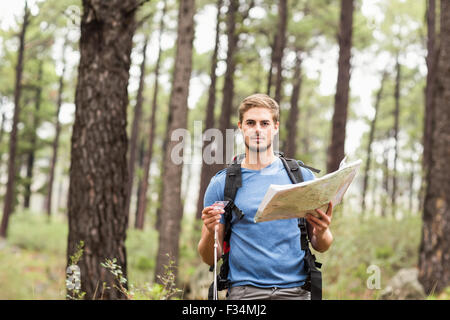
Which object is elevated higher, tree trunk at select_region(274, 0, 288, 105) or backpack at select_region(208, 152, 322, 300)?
tree trunk at select_region(274, 0, 288, 105)

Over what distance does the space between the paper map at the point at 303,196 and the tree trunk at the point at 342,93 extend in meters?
8.60

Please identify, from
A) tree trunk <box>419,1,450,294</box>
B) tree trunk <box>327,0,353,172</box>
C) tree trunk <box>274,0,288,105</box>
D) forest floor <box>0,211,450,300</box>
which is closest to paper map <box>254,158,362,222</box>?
forest floor <box>0,211,450,300</box>

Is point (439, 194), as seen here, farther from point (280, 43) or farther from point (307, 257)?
point (280, 43)

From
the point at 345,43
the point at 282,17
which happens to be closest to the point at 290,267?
the point at 345,43

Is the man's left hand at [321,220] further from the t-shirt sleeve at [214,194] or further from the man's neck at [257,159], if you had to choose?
the t-shirt sleeve at [214,194]

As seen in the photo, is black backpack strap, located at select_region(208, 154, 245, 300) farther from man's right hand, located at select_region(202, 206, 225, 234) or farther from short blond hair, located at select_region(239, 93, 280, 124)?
short blond hair, located at select_region(239, 93, 280, 124)

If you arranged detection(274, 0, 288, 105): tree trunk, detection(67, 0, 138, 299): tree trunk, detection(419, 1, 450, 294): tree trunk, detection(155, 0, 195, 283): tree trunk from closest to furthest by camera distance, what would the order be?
detection(67, 0, 138, 299): tree trunk
detection(419, 1, 450, 294): tree trunk
detection(155, 0, 195, 283): tree trunk
detection(274, 0, 288, 105): tree trunk

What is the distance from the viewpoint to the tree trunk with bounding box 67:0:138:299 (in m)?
4.63

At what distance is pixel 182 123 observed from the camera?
28.9 ft

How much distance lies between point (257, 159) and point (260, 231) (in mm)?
420

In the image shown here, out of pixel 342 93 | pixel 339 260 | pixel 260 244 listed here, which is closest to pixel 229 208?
pixel 260 244

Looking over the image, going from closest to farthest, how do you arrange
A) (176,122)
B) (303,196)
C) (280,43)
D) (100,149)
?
(303,196) < (100,149) < (176,122) < (280,43)

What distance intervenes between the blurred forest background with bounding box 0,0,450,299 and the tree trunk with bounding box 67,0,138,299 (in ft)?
0.04

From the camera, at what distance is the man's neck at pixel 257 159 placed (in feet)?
8.24
